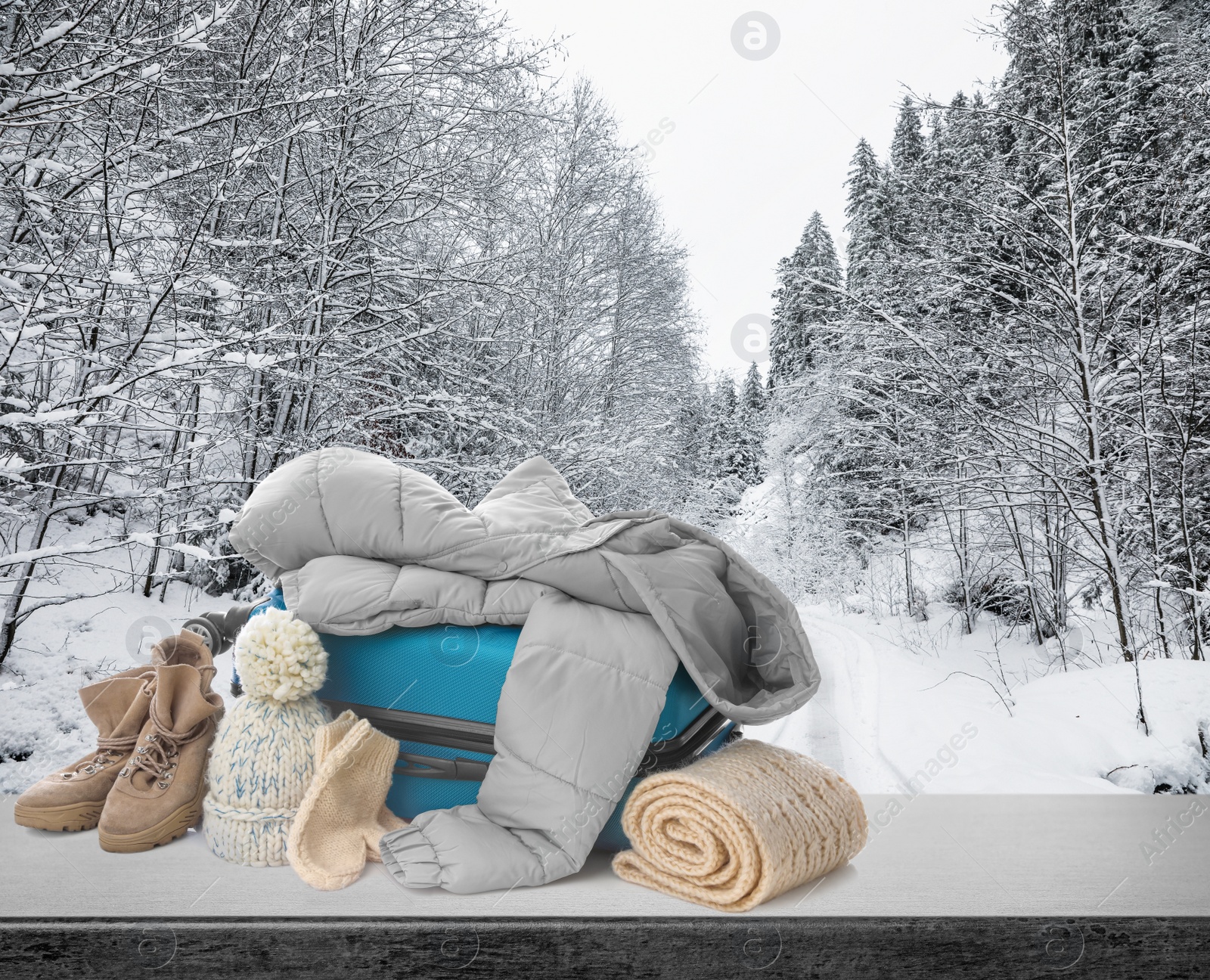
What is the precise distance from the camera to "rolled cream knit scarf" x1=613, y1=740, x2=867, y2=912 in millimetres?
907

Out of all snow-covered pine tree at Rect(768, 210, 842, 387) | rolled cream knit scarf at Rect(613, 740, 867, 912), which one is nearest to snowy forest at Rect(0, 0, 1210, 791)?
rolled cream knit scarf at Rect(613, 740, 867, 912)

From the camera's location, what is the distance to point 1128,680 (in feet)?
7.88

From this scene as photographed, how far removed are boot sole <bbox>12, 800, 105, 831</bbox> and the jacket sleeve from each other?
0.49 metres

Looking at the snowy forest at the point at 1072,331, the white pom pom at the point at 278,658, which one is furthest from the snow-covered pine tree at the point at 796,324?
the white pom pom at the point at 278,658

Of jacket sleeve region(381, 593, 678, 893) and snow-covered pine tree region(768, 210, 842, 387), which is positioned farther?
snow-covered pine tree region(768, 210, 842, 387)

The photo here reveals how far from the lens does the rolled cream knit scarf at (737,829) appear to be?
2.98 ft

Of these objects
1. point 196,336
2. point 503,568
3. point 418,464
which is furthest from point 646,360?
point 503,568

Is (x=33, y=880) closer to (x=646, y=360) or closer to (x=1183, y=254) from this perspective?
(x=1183, y=254)

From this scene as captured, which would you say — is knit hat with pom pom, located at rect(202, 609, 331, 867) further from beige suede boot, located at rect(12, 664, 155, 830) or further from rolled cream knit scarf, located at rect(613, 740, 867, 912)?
rolled cream knit scarf, located at rect(613, 740, 867, 912)

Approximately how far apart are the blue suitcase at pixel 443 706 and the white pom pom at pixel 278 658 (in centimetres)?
7

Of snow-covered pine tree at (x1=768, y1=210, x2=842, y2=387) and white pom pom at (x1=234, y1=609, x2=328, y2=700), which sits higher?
snow-covered pine tree at (x1=768, y1=210, x2=842, y2=387)

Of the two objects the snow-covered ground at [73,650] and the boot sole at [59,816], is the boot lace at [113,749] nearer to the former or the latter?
the boot sole at [59,816]

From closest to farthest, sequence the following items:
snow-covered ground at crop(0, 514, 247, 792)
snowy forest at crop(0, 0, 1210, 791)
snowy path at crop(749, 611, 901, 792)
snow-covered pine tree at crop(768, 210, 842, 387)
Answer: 1. snowy forest at crop(0, 0, 1210, 791)
2. snow-covered ground at crop(0, 514, 247, 792)
3. snowy path at crop(749, 611, 901, 792)
4. snow-covered pine tree at crop(768, 210, 842, 387)

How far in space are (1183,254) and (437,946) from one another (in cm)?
317
